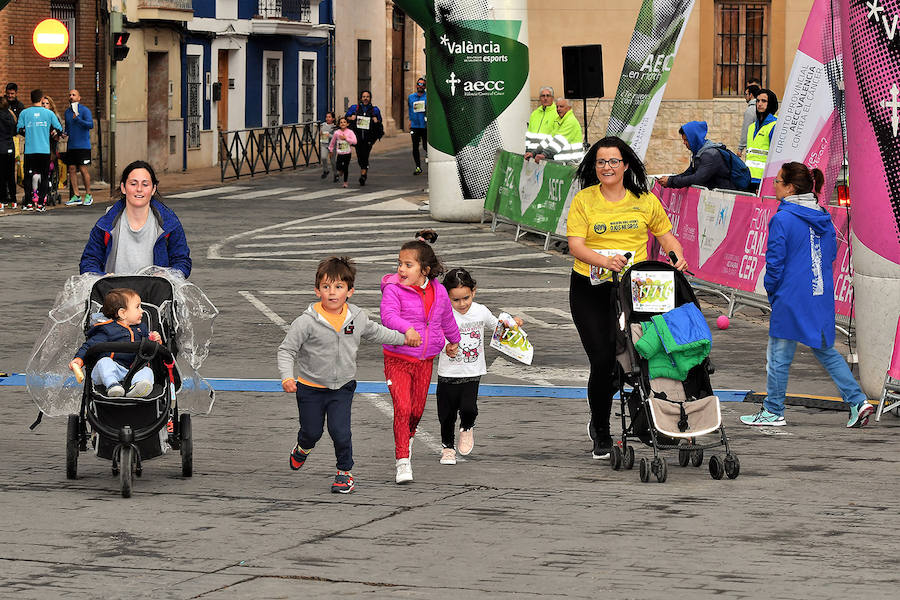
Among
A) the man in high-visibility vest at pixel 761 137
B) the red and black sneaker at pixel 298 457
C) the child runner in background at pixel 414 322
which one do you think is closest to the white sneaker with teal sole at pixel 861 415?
the child runner in background at pixel 414 322

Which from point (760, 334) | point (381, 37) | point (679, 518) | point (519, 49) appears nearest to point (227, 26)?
point (381, 37)

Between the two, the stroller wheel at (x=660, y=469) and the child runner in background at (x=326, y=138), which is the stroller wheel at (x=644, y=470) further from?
the child runner in background at (x=326, y=138)

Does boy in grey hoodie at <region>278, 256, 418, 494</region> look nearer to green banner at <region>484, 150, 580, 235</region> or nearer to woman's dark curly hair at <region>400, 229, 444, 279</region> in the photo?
woman's dark curly hair at <region>400, 229, 444, 279</region>

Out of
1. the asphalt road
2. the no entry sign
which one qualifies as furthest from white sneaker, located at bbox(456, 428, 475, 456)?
the no entry sign

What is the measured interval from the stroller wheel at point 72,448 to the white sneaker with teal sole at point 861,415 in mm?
4757

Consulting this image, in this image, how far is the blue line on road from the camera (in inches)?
458

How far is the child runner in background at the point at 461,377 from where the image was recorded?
920 cm

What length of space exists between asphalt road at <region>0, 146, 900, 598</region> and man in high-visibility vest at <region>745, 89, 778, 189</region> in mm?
6296

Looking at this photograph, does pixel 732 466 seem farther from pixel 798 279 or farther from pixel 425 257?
pixel 798 279

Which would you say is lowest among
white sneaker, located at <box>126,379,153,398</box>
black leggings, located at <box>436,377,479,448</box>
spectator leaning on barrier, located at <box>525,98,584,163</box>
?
black leggings, located at <box>436,377,479,448</box>

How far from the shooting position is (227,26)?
138ft

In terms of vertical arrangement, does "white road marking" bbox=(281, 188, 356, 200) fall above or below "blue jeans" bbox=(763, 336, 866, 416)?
above

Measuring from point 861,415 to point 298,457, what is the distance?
381 centimetres

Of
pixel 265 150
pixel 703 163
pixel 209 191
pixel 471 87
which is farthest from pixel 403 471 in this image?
pixel 265 150
